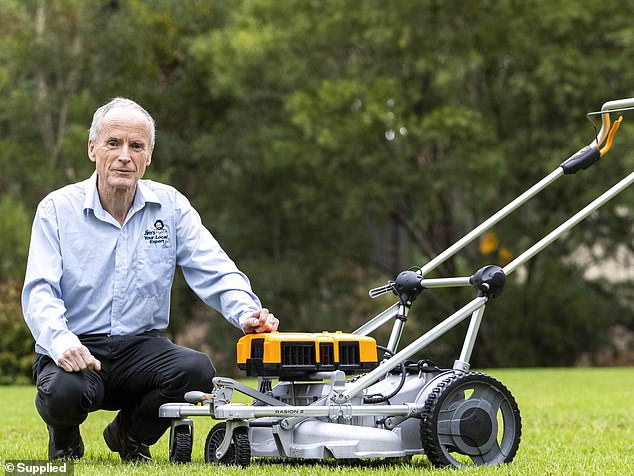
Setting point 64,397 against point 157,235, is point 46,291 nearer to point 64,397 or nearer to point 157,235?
point 64,397

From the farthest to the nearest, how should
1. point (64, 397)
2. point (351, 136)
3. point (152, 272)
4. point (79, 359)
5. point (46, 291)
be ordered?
point (351, 136)
point (152, 272)
point (46, 291)
point (64, 397)
point (79, 359)

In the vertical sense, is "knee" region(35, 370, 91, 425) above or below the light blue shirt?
below

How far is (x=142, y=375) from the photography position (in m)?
5.18

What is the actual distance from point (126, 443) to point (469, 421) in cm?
155

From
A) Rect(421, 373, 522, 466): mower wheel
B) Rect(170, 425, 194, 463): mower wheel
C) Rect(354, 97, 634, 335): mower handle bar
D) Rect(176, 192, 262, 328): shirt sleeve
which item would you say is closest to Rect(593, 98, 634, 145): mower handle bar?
Rect(354, 97, 634, 335): mower handle bar

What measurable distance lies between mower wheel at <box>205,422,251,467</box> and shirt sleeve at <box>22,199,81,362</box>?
715 mm

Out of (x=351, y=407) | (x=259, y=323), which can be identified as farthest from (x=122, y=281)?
(x=351, y=407)

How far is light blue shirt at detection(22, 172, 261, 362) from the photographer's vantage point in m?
5.11

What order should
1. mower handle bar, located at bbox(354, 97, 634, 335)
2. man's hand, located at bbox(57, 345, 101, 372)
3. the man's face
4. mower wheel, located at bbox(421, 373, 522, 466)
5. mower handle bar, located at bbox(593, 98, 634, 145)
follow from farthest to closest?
mower handle bar, located at bbox(593, 98, 634, 145) → mower handle bar, located at bbox(354, 97, 634, 335) → the man's face → mower wheel, located at bbox(421, 373, 522, 466) → man's hand, located at bbox(57, 345, 101, 372)

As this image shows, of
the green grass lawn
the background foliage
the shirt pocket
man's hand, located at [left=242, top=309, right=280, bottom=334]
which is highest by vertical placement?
the background foliage

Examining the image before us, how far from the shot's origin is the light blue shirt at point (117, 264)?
5113 millimetres

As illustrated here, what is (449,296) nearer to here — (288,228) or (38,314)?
(288,228)

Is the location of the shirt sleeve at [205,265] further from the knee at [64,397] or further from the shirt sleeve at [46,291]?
the knee at [64,397]

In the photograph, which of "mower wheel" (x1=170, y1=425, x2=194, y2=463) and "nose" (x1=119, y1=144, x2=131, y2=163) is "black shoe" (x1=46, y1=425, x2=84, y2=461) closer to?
"mower wheel" (x1=170, y1=425, x2=194, y2=463)
